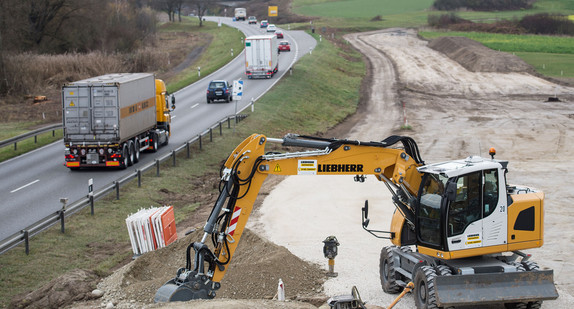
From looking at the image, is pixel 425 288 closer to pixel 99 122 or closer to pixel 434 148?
pixel 99 122

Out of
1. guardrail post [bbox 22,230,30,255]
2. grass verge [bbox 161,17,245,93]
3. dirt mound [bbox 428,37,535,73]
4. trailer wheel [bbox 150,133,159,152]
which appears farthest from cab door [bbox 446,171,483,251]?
dirt mound [bbox 428,37,535,73]

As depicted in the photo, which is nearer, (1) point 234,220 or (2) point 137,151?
(1) point 234,220

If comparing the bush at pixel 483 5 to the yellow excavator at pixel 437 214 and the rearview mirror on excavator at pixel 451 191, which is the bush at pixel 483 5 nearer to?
the yellow excavator at pixel 437 214

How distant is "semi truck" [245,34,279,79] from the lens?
6081 cm

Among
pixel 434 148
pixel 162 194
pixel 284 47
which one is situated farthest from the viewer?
pixel 284 47

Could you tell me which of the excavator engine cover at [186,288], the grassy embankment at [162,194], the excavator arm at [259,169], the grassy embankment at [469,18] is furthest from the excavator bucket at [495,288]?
the grassy embankment at [469,18]

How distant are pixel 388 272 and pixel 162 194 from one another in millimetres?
13733

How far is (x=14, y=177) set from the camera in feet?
95.5

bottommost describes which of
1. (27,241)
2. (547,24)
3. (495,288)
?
(27,241)

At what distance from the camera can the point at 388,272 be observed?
15727 millimetres

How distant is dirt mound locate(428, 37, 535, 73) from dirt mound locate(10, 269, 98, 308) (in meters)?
59.4

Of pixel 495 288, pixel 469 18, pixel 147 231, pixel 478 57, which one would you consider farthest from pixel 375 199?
pixel 469 18

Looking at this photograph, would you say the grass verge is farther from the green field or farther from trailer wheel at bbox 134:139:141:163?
the green field

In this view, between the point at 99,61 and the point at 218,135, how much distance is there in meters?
25.8
